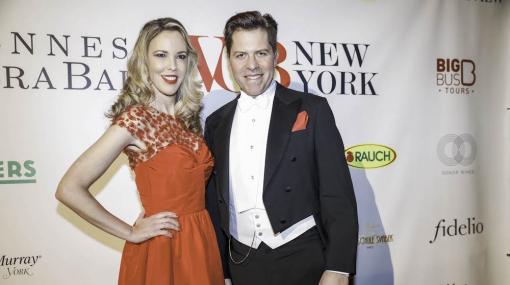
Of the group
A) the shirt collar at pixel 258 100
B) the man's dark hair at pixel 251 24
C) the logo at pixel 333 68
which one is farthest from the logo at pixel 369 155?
the man's dark hair at pixel 251 24

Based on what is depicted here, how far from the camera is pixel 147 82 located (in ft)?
6.35

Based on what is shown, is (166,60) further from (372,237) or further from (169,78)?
(372,237)

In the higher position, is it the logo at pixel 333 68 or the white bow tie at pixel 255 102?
the logo at pixel 333 68

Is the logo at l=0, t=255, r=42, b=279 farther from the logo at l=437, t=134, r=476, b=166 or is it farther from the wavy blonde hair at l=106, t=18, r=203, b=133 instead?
the logo at l=437, t=134, r=476, b=166

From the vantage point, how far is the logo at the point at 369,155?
2.93m

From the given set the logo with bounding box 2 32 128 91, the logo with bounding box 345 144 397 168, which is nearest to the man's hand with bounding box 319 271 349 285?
the logo with bounding box 345 144 397 168

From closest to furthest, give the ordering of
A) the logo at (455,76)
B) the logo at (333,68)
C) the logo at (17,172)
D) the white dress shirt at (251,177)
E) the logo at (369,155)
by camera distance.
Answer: the white dress shirt at (251,177) → the logo at (17,172) → the logo at (333,68) → the logo at (369,155) → the logo at (455,76)

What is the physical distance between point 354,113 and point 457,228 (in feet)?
3.95

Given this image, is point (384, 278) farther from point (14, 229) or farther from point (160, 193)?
point (14, 229)

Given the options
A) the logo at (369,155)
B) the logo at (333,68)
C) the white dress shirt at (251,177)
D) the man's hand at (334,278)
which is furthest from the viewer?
the logo at (369,155)

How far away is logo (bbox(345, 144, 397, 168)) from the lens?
9.61 ft

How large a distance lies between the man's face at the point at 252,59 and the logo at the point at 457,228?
1990 mm

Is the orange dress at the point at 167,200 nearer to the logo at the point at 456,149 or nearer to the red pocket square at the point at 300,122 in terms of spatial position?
the red pocket square at the point at 300,122

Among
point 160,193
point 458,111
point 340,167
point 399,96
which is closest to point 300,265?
point 340,167
